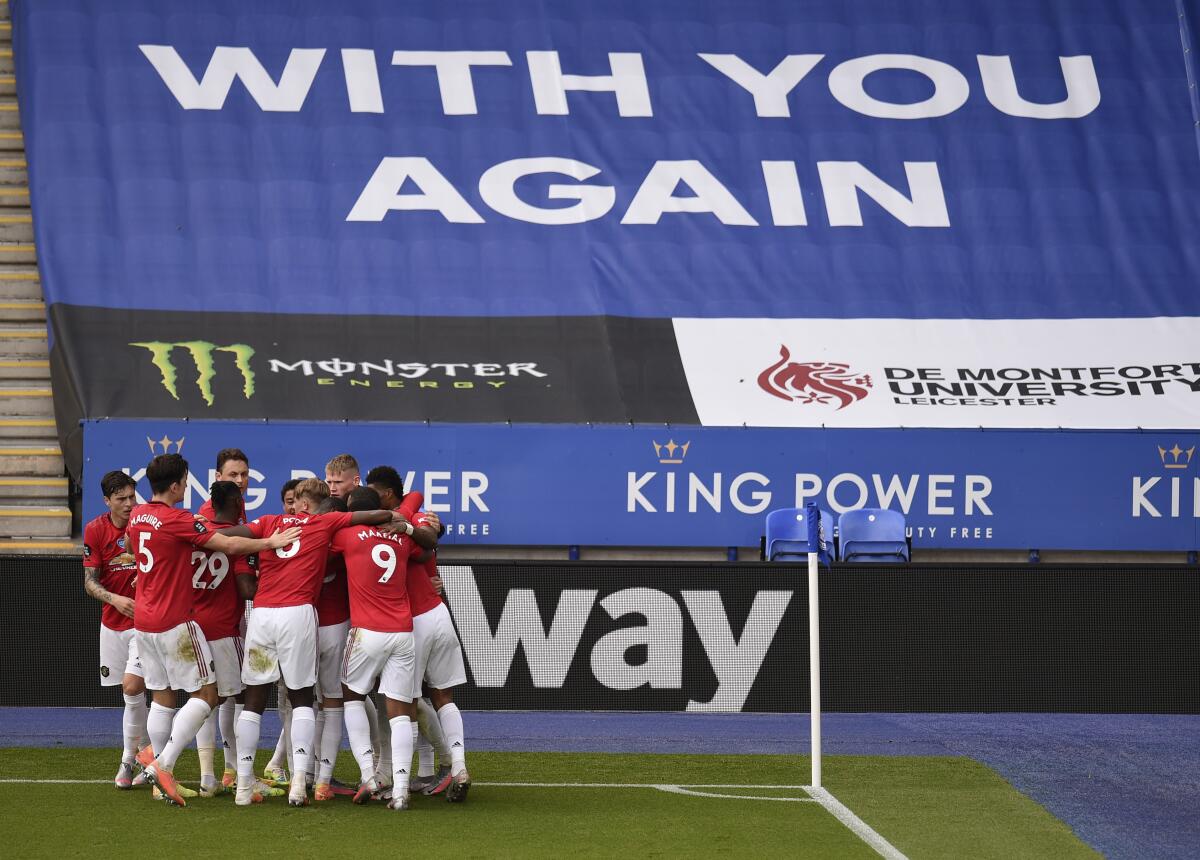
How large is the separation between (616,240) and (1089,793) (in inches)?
403

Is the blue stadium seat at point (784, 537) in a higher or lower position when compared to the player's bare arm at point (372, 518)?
lower

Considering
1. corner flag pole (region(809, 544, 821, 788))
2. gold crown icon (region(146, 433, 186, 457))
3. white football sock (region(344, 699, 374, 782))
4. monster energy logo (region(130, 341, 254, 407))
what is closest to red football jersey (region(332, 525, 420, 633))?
white football sock (region(344, 699, 374, 782))

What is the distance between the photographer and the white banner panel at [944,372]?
15.7 meters

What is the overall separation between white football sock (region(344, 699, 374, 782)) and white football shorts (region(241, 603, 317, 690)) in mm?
258

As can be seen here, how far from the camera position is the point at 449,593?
11.6m

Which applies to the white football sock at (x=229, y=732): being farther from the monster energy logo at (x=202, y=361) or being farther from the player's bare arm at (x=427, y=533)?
the monster energy logo at (x=202, y=361)

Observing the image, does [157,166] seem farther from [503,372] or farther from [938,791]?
[938,791]

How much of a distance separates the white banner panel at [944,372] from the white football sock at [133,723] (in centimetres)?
838

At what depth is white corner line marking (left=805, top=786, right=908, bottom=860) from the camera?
674 centimetres

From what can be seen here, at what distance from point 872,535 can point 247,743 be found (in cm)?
852

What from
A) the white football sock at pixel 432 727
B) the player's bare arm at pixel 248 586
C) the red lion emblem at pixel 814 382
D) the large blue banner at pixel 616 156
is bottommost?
the white football sock at pixel 432 727

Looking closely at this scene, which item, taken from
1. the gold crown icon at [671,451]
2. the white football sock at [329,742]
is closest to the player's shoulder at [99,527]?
the white football sock at [329,742]

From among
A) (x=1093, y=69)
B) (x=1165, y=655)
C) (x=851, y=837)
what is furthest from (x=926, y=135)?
(x=851, y=837)

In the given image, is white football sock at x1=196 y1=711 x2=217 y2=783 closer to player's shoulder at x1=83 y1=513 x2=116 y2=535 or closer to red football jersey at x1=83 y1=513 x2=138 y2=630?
red football jersey at x1=83 y1=513 x2=138 y2=630
